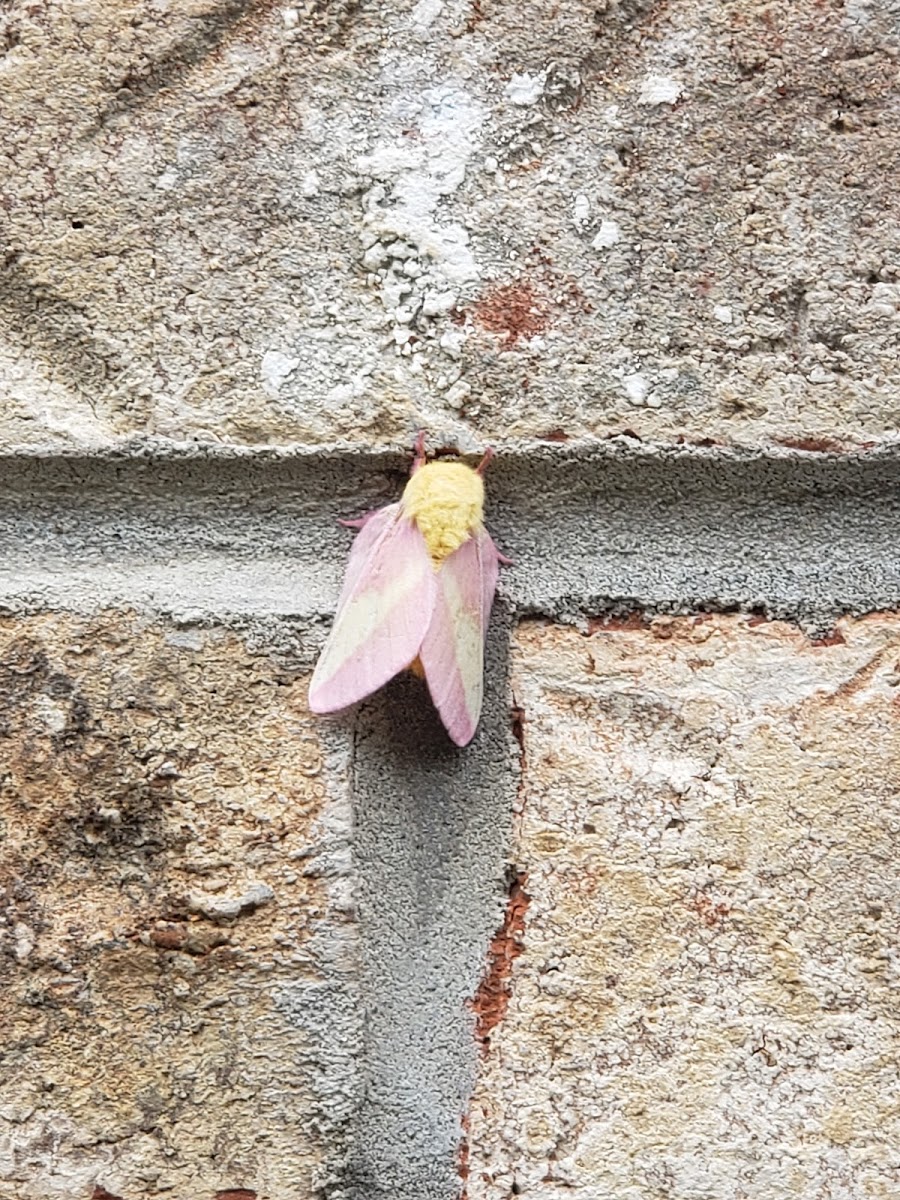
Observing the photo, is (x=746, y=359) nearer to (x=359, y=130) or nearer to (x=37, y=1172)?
(x=359, y=130)

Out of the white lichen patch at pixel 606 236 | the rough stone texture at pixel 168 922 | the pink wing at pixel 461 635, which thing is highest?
the white lichen patch at pixel 606 236

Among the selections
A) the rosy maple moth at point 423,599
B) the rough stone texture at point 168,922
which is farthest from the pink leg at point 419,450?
the rough stone texture at point 168,922

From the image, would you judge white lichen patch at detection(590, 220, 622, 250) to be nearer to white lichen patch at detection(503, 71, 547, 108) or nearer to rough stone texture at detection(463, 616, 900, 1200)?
white lichen patch at detection(503, 71, 547, 108)

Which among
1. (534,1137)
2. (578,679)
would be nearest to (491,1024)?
(534,1137)

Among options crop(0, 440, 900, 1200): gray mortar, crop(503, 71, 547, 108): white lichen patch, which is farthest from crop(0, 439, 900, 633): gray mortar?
crop(503, 71, 547, 108): white lichen patch

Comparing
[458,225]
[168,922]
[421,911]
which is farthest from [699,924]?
[458,225]

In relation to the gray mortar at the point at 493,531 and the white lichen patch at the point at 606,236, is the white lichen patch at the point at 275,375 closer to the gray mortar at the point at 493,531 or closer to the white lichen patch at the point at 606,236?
the gray mortar at the point at 493,531
